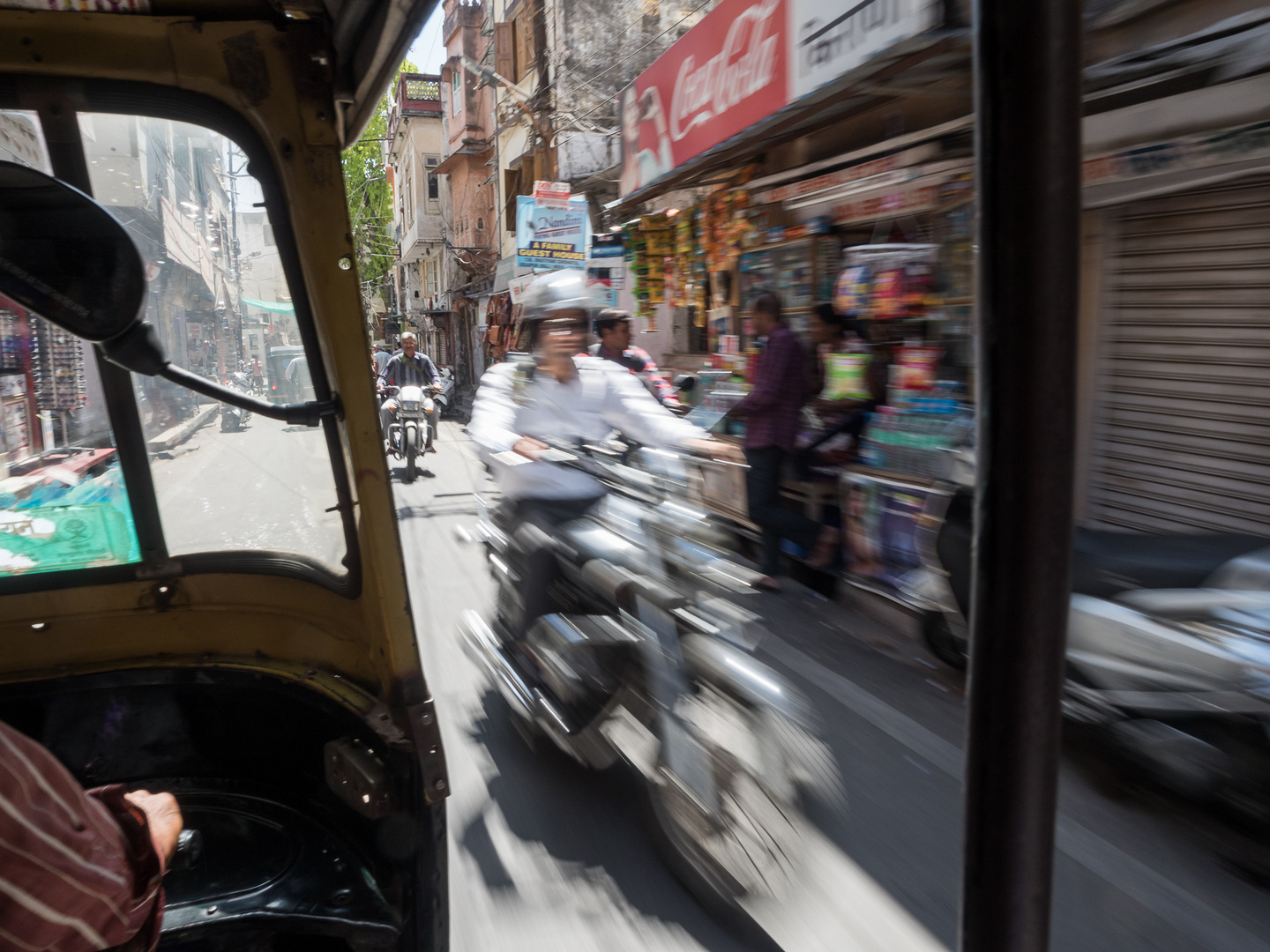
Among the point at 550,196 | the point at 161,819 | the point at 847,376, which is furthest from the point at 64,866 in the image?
the point at 550,196

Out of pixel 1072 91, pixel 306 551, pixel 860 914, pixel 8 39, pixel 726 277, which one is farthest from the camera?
pixel 726 277

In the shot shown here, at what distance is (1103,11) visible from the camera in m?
4.65

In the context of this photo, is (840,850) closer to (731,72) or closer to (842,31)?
(842,31)

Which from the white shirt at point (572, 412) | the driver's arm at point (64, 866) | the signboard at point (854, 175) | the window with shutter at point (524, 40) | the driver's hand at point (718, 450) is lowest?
the driver's arm at point (64, 866)

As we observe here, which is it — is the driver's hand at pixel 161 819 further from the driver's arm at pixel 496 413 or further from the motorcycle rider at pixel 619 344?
the motorcycle rider at pixel 619 344

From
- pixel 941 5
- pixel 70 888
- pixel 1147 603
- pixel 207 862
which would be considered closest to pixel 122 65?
pixel 70 888

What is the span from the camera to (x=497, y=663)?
3.90 metres

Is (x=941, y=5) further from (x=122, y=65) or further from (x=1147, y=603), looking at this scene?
(x=122, y=65)

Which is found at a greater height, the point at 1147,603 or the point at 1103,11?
the point at 1103,11

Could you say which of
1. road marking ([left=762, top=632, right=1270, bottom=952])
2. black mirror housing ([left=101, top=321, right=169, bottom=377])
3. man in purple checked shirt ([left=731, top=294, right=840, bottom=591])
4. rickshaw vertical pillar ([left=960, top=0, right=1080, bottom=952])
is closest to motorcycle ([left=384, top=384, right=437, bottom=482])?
man in purple checked shirt ([left=731, top=294, right=840, bottom=591])

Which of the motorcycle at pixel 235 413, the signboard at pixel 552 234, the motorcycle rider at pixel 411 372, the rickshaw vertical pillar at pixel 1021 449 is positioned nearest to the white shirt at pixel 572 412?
the motorcycle at pixel 235 413

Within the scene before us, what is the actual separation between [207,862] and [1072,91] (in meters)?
1.96

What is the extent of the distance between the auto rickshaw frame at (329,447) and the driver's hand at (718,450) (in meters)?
1.55

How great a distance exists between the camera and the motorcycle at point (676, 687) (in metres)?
2.67
